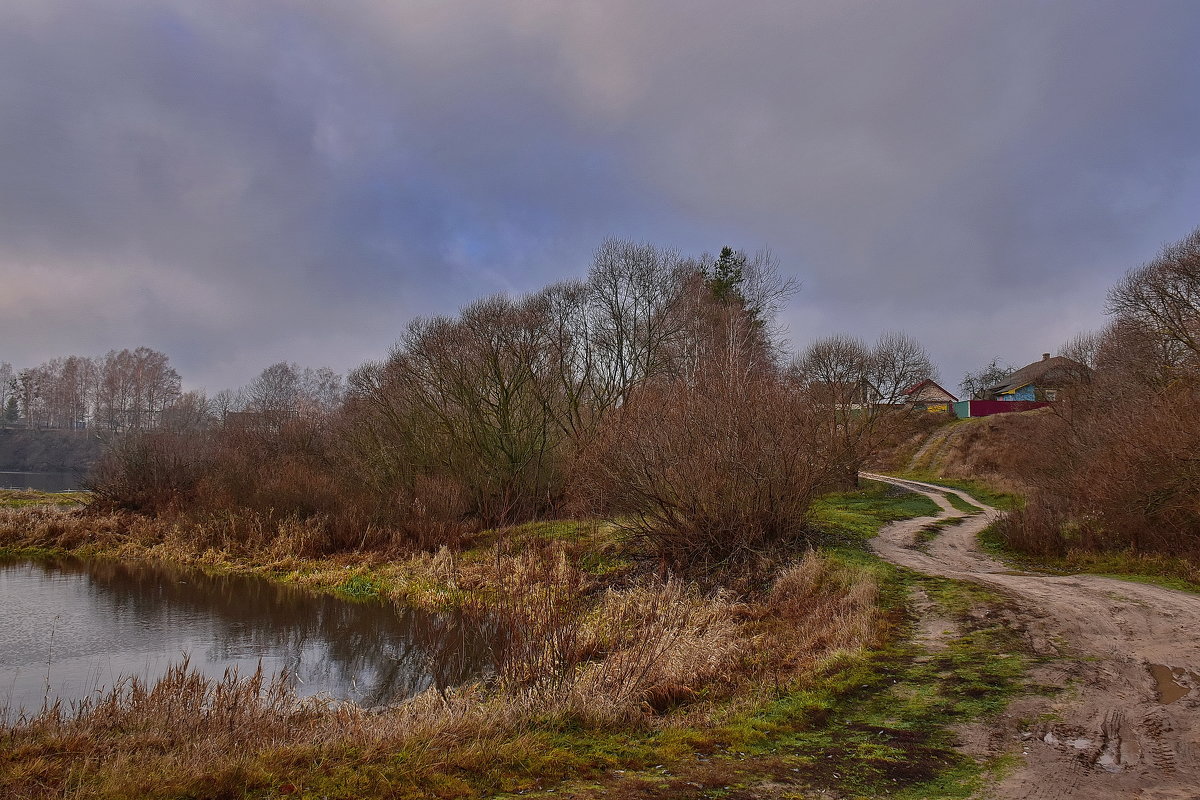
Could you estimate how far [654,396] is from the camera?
1517cm

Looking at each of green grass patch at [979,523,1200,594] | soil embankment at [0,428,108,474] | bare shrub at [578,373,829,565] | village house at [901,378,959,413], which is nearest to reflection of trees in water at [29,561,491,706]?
bare shrub at [578,373,829,565]

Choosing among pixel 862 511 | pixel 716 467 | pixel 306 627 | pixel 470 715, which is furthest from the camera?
pixel 862 511

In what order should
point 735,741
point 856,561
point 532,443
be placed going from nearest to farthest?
1. point 735,741
2. point 856,561
3. point 532,443

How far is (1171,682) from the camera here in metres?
6.03

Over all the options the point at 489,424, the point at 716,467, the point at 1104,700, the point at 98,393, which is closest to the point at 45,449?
the point at 98,393

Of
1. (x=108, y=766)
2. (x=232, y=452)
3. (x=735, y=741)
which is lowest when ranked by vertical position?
(x=735, y=741)

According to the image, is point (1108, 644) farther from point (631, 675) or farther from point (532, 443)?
point (532, 443)

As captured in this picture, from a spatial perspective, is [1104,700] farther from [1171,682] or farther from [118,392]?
[118,392]

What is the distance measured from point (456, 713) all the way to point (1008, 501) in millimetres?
27340

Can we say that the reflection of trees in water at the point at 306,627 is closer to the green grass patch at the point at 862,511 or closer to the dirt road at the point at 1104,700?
the dirt road at the point at 1104,700

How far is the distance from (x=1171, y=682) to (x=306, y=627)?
1379 cm

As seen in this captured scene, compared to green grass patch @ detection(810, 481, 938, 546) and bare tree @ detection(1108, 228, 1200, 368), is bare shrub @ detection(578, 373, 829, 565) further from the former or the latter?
bare tree @ detection(1108, 228, 1200, 368)

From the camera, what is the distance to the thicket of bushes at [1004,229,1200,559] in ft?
40.5

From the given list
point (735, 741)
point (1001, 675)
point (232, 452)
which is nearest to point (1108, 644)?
point (1001, 675)
